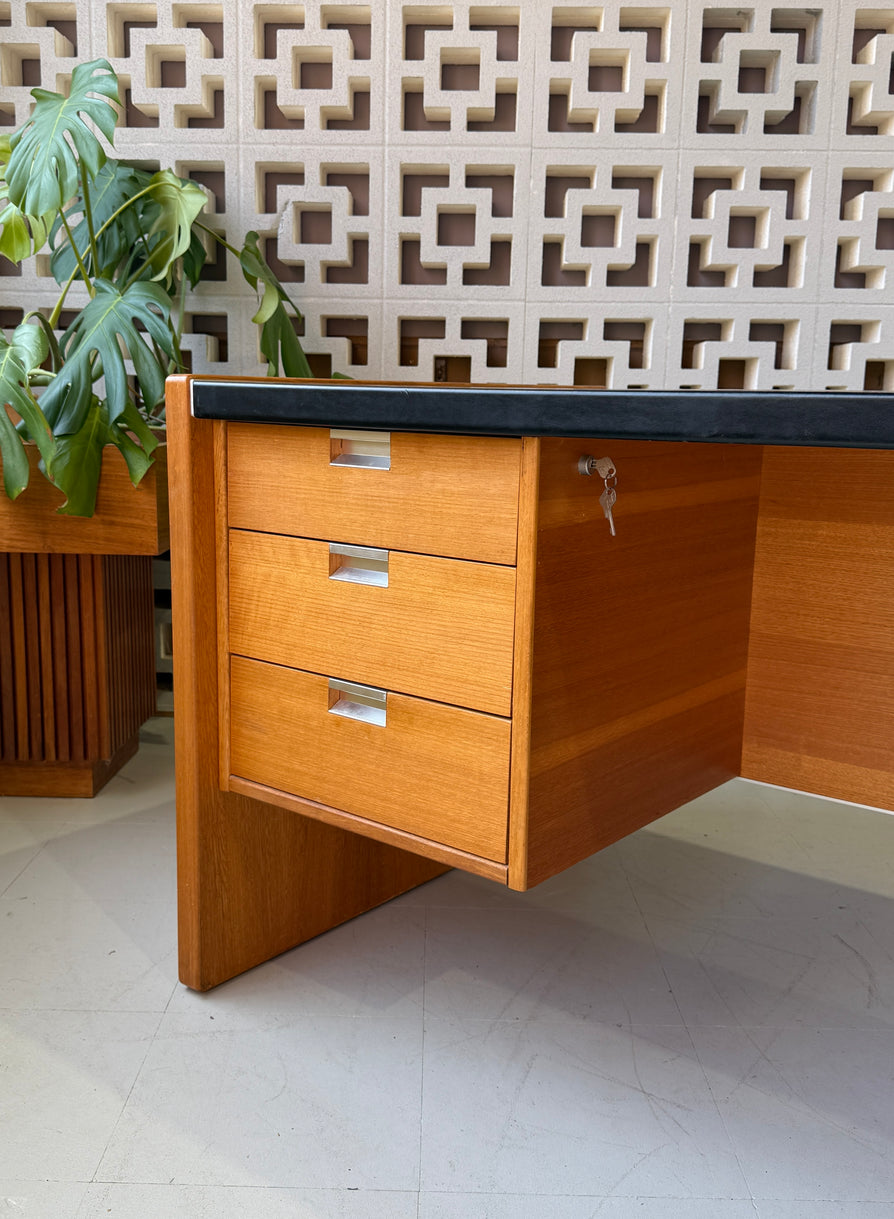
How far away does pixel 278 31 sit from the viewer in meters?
2.29

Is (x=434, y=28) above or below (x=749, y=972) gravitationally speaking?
above

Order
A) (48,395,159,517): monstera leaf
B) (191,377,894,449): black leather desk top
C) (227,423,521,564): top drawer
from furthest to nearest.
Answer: (48,395,159,517): monstera leaf → (227,423,521,564): top drawer → (191,377,894,449): black leather desk top

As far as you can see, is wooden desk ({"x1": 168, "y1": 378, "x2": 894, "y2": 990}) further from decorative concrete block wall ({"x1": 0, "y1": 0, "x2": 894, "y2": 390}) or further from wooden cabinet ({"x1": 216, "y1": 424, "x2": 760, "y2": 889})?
decorative concrete block wall ({"x1": 0, "y1": 0, "x2": 894, "y2": 390})

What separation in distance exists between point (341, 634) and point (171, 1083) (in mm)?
551

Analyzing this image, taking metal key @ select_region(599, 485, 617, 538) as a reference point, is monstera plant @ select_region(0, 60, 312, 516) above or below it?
above

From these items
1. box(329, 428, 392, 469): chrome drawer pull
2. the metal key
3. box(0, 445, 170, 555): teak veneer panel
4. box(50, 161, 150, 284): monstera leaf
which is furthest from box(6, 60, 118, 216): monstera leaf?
the metal key

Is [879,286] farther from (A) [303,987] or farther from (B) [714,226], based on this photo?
(A) [303,987]

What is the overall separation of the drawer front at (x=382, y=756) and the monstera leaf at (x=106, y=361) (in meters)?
0.65

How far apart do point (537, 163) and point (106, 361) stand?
1.15 m

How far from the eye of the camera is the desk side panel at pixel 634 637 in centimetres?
102

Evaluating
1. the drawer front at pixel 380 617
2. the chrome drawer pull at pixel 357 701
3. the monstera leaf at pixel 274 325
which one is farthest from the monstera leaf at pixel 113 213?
the chrome drawer pull at pixel 357 701

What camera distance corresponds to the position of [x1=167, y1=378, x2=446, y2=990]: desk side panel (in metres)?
1.27

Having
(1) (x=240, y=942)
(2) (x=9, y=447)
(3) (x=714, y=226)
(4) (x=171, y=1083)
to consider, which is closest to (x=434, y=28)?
(3) (x=714, y=226)

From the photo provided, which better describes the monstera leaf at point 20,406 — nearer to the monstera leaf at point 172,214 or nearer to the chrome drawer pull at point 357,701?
the monstera leaf at point 172,214
